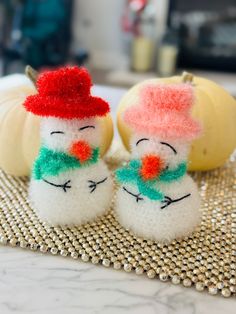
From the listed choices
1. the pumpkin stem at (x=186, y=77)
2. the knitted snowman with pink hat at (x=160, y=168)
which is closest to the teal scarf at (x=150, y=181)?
the knitted snowman with pink hat at (x=160, y=168)

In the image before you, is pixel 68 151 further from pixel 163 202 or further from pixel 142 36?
pixel 142 36

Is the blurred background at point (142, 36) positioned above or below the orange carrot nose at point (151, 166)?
below

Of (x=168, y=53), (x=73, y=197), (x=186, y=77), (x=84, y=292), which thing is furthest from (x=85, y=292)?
(x=168, y=53)

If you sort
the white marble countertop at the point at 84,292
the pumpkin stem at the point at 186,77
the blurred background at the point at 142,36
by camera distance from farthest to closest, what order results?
the blurred background at the point at 142,36
the pumpkin stem at the point at 186,77
the white marble countertop at the point at 84,292

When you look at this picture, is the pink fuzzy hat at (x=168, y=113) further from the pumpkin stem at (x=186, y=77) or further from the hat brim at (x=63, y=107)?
the pumpkin stem at (x=186, y=77)

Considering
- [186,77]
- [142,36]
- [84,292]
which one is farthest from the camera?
[142,36]

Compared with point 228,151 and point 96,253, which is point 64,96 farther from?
point 228,151

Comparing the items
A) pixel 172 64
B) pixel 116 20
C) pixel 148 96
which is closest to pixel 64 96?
pixel 148 96

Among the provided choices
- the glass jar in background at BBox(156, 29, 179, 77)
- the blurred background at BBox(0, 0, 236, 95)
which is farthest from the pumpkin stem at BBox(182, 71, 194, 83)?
the glass jar in background at BBox(156, 29, 179, 77)

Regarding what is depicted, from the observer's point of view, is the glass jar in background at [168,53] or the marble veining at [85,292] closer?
the marble veining at [85,292]
